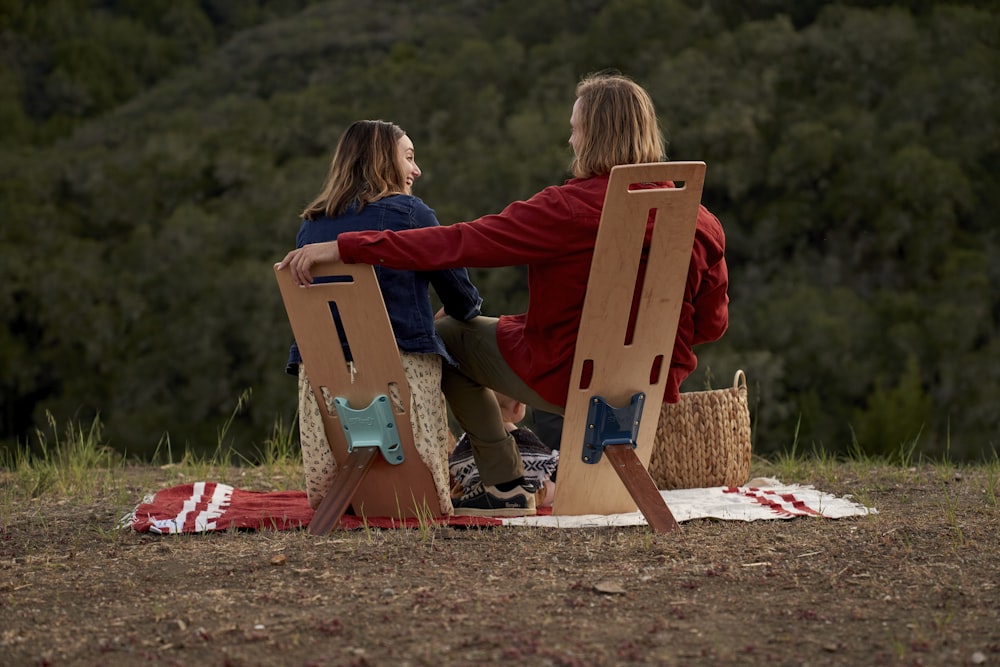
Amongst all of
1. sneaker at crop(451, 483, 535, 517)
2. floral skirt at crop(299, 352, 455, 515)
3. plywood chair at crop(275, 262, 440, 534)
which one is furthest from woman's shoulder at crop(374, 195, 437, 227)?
sneaker at crop(451, 483, 535, 517)

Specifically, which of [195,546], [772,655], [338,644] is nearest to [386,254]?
[195,546]

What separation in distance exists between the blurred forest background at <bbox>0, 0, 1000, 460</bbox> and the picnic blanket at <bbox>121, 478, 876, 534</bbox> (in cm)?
1132

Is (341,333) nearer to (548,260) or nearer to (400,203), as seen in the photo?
(400,203)

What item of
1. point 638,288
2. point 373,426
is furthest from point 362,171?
point 638,288

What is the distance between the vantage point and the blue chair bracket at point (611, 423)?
9.03 ft

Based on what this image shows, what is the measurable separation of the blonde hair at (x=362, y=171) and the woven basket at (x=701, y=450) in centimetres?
119

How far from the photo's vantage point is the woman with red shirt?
2.63m

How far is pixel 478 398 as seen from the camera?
3.03 metres

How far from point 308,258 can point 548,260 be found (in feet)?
1.80

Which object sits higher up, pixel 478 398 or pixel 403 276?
pixel 403 276

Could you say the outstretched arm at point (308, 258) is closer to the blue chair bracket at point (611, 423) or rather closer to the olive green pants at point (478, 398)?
the olive green pants at point (478, 398)

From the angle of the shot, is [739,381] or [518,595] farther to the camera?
[739,381]

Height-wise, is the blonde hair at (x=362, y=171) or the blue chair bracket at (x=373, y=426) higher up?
the blonde hair at (x=362, y=171)

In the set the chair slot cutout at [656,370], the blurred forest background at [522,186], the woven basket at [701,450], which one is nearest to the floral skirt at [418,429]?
the chair slot cutout at [656,370]
